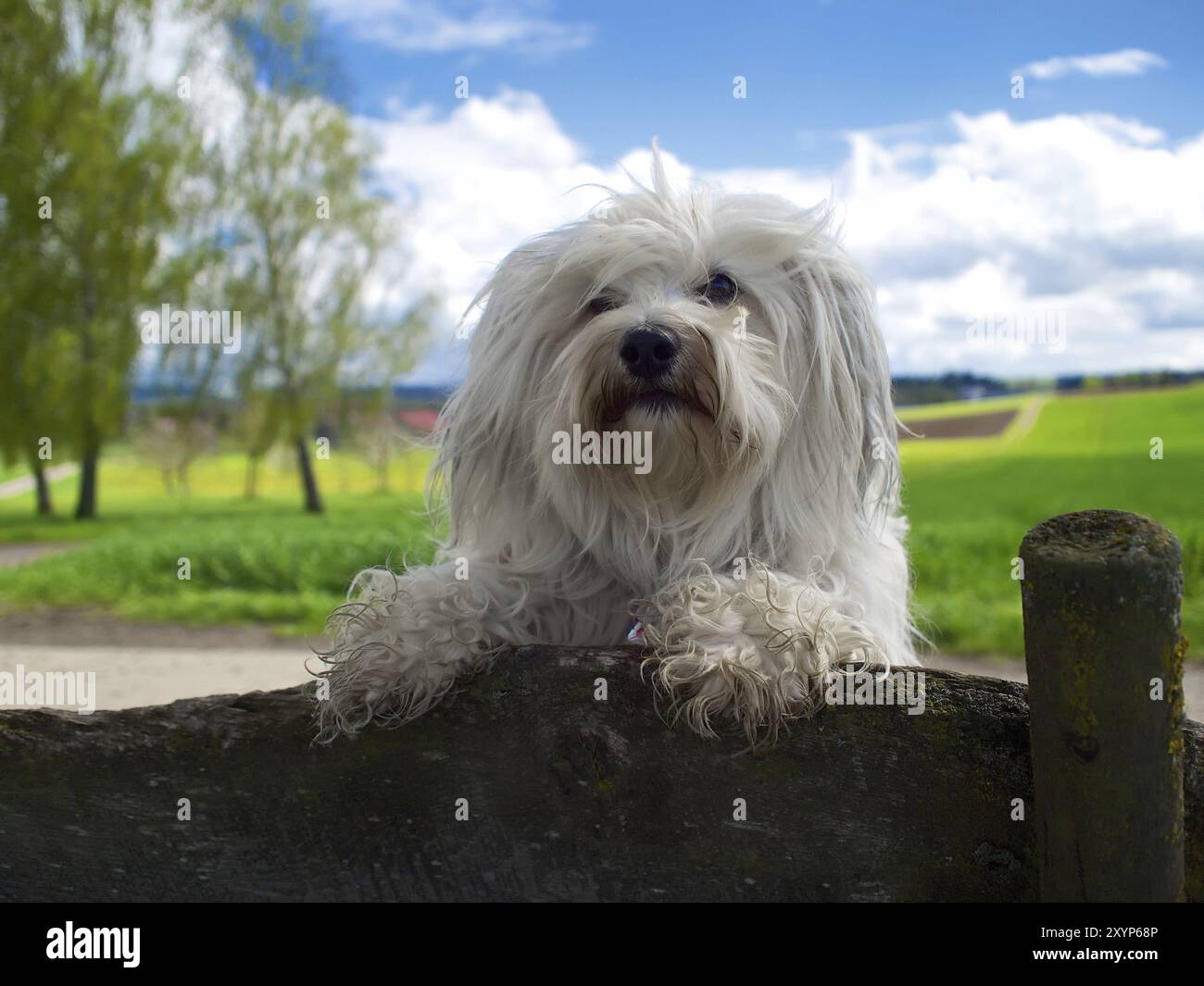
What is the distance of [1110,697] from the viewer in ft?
6.28

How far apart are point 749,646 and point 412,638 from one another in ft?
2.64

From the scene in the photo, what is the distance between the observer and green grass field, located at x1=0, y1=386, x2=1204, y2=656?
12344 millimetres

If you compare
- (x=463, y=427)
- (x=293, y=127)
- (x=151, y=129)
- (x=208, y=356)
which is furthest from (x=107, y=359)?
(x=463, y=427)

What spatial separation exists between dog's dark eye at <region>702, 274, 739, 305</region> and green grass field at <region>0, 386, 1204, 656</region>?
466 cm

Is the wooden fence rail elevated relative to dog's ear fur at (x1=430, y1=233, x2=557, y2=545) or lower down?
Result: lower down

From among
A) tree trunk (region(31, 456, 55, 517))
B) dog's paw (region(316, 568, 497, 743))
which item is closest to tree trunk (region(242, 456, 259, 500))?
tree trunk (region(31, 456, 55, 517))

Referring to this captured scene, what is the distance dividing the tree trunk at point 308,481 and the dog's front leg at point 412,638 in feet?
71.8

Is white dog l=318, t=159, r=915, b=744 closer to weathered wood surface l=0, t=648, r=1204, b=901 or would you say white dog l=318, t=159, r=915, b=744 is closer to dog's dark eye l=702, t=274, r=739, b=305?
dog's dark eye l=702, t=274, r=739, b=305

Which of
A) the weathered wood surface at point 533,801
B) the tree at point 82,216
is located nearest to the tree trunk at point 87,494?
the tree at point 82,216

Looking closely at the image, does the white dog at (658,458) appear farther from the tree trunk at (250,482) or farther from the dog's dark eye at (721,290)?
the tree trunk at (250,482)

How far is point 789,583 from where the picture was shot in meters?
2.62

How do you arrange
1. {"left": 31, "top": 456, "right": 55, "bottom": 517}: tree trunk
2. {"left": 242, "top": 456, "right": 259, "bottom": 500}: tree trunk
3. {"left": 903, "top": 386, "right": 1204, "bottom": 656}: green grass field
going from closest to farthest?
{"left": 903, "top": 386, "right": 1204, "bottom": 656}: green grass field
{"left": 31, "top": 456, "right": 55, "bottom": 517}: tree trunk
{"left": 242, "top": 456, "right": 259, "bottom": 500}: tree trunk

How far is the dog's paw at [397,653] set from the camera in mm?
2389

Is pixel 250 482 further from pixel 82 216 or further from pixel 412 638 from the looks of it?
pixel 412 638
